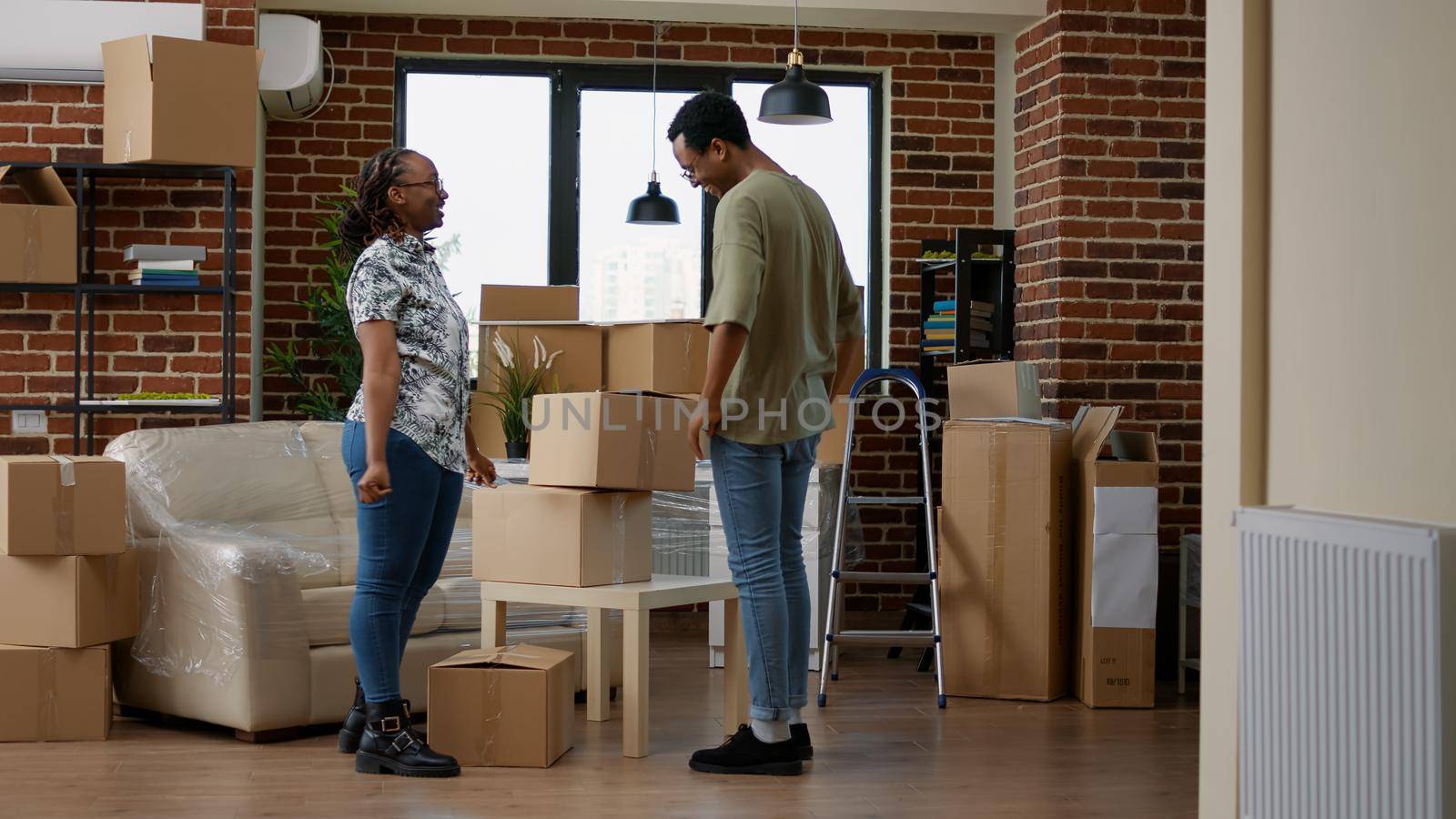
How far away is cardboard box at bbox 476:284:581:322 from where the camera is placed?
205 inches

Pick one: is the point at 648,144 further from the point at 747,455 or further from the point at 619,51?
the point at 747,455

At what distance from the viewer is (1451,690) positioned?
1798 mm

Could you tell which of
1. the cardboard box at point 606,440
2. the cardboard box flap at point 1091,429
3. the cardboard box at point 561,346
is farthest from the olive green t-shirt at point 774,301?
the cardboard box at point 561,346

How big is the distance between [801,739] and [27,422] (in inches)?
116

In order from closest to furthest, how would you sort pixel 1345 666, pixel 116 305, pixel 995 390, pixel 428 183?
1. pixel 1345 666
2. pixel 428 183
3. pixel 995 390
4. pixel 116 305

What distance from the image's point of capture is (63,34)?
4.56 m

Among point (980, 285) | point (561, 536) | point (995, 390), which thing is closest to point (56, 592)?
point (561, 536)

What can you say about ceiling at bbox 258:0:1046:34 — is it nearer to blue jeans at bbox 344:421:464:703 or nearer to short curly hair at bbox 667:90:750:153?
short curly hair at bbox 667:90:750:153

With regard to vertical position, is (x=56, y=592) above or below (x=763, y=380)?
below

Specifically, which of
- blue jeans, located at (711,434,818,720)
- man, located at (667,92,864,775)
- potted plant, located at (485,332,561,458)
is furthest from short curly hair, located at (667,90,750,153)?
potted plant, located at (485,332,561,458)

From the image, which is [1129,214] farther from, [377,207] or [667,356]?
[377,207]

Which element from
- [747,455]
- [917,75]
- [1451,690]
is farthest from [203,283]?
[1451,690]

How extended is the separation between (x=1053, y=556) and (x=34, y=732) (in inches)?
115

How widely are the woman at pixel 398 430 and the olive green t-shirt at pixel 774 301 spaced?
624mm
